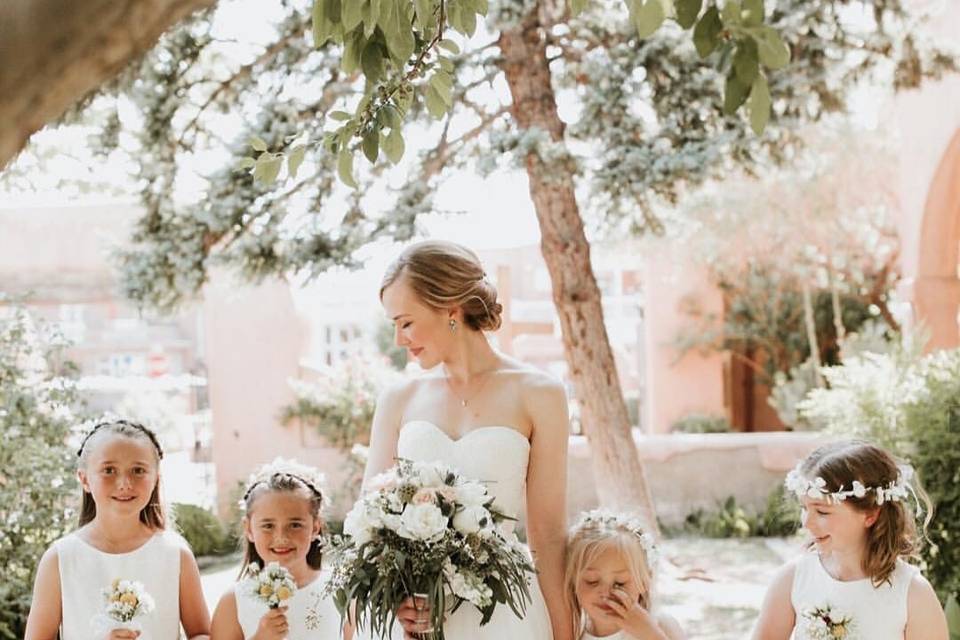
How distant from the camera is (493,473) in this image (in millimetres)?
2789

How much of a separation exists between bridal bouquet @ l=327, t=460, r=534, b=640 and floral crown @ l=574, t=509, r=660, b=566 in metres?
0.42

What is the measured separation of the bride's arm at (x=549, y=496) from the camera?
9.19 feet

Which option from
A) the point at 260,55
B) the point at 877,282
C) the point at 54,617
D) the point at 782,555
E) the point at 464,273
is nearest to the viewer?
the point at 464,273

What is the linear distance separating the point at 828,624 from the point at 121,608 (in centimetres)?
194

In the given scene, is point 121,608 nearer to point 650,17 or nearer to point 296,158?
point 296,158

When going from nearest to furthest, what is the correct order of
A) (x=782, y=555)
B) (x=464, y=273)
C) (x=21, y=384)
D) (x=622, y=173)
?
(x=464, y=273), (x=21, y=384), (x=622, y=173), (x=782, y=555)

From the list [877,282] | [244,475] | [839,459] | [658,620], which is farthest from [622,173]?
[877,282]

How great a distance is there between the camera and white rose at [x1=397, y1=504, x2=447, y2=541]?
2393mm

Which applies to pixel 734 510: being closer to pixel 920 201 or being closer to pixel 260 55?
pixel 920 201

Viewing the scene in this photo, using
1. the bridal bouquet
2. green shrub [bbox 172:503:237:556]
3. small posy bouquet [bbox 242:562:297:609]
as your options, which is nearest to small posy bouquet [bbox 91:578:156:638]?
small posy bouquet [bbox 242:562:297:609]

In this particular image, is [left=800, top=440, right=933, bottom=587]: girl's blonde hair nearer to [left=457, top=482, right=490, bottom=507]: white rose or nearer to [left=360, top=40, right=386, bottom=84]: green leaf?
[left=457, top=482, right=490, bottom=507]: white rose

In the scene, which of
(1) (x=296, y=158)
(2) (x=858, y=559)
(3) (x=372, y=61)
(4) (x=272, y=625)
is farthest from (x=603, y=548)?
(3) (x=372, y=61)

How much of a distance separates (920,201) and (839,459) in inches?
330

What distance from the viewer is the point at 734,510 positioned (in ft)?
34.5
